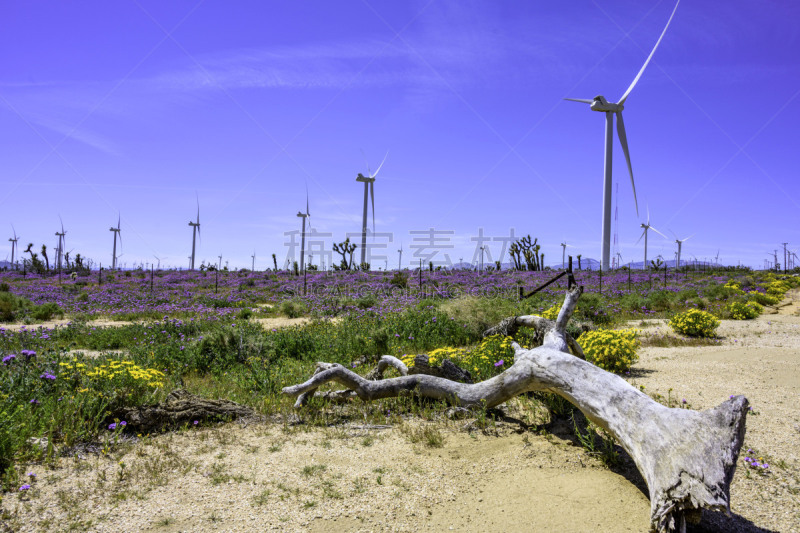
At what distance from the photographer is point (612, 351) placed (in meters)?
8.15

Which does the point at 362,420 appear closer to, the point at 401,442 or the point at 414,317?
the point at 401,442

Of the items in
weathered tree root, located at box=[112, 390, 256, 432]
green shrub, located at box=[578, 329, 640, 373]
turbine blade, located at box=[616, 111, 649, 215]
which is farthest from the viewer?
turbine blade, located at box=[616, 111, 649, 215]

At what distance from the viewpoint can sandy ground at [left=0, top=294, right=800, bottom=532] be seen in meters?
3.56

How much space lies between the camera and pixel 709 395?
6691 millimetres

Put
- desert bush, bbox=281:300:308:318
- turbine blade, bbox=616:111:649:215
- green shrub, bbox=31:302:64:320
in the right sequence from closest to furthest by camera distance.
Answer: green shrub, bbox=31:302:64:320, desert bush, bbox=281:300:308:318, turbine blade, bbox=616:111:649:215

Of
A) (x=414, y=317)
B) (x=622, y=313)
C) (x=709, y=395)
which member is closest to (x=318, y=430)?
(x=709, y=395)

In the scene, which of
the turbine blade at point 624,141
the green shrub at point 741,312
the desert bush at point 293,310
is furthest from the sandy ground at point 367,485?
the turbine blade at point 624,141

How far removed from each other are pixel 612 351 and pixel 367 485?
580cm

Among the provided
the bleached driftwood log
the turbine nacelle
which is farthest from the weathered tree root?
the turbine nacelle

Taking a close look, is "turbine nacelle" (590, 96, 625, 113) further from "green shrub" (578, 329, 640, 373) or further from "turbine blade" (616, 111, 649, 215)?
"green shrub" (578, 329, 640, 373)

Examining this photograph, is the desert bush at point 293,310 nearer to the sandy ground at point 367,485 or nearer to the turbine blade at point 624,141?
the sandy ground at point 367,485

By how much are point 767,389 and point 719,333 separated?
21.5ft

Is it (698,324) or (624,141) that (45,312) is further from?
(624,141)

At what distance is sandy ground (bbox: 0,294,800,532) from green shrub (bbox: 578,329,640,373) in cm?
243
